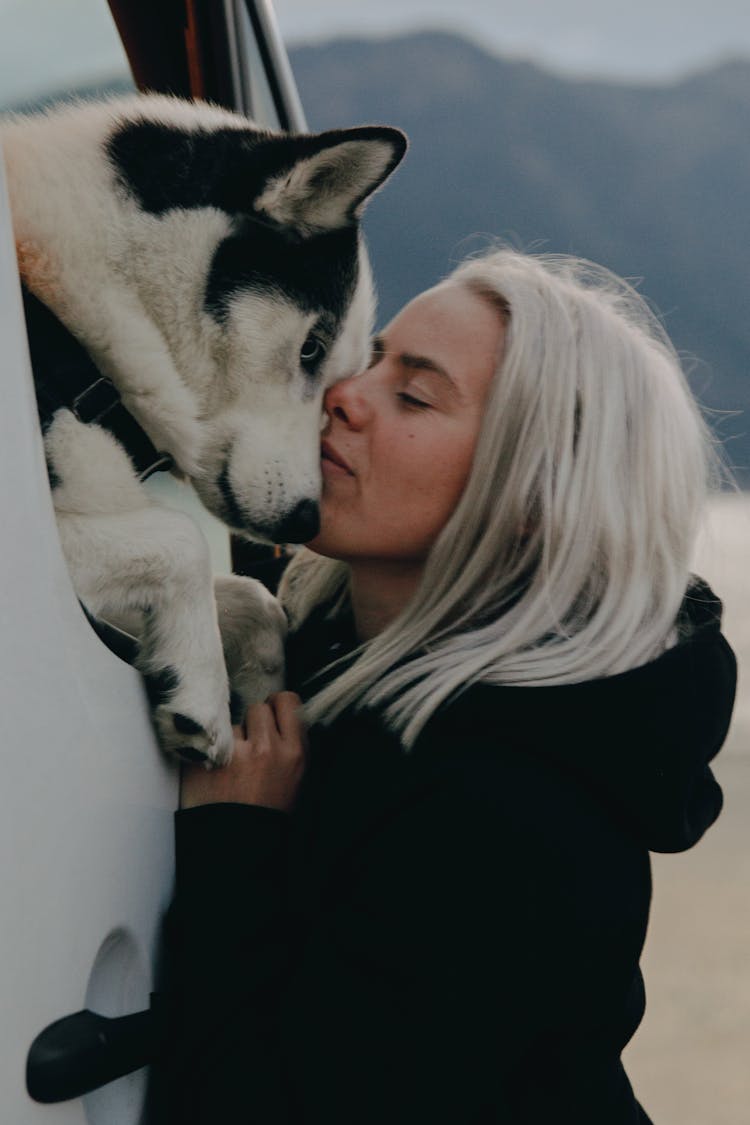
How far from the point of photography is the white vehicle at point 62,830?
0.85 m

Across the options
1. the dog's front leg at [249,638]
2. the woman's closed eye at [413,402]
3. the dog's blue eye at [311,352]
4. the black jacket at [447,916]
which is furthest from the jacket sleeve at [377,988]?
the dog's blue eye at [311,352]

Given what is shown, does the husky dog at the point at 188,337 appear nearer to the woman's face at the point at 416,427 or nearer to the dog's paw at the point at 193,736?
the dog's paw at the point at 193,736

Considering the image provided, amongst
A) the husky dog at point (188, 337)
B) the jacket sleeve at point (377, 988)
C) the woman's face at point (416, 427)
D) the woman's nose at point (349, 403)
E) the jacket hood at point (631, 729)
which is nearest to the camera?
the jacket sleeve at point (377, 988)

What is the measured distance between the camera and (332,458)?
2.06 m

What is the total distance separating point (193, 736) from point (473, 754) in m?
0.36

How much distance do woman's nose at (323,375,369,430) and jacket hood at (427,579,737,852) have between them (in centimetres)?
64

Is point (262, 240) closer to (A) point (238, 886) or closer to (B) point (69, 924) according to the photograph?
(A) point (238, 886)

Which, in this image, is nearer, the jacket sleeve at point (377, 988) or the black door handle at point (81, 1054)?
the black door handle at point (81, 1054)

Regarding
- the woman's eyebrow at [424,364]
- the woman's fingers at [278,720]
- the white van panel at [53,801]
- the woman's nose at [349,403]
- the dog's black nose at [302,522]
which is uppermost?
the white van panel at [53,801]

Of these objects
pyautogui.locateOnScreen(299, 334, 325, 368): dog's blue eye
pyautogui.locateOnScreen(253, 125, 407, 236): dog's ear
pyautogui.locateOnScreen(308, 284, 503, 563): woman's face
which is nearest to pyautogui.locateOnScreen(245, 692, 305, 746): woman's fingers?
pyautogui.locateOnScreen(308, 284, 503, 563): woman's face

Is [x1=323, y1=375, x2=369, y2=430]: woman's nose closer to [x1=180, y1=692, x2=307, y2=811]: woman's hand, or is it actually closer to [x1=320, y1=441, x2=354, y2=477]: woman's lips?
[x1=320, y1=441, x2=354, y2=477]: woman's lips

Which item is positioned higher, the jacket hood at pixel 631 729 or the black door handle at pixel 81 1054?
the black door handle at pixel 81 1054

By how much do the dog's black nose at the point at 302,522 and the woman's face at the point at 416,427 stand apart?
0.06ft

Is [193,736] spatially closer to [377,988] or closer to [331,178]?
[377,988]
